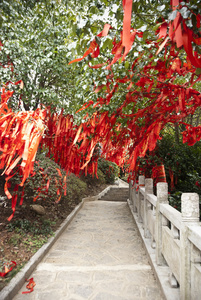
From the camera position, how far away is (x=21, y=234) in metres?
5.04

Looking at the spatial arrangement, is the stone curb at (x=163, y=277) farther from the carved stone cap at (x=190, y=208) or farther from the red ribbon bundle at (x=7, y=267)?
the red ribbon bundle at (x=7, y=267)

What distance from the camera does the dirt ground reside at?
4093 mm

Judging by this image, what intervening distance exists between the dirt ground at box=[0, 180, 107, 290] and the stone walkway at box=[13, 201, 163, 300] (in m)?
0.32

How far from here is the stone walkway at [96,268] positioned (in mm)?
3439

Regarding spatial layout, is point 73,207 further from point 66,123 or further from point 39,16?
point 39,16

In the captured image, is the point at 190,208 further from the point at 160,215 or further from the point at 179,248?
the point at 160,215

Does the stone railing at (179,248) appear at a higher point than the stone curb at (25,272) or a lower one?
higher

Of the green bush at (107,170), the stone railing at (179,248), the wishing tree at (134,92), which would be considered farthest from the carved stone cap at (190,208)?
the green bush at (107,170)

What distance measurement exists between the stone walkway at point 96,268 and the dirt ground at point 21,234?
32 centimetres

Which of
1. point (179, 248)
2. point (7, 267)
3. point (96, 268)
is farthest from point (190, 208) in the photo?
point (7, 267)

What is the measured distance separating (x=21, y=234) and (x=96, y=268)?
1.85 meters

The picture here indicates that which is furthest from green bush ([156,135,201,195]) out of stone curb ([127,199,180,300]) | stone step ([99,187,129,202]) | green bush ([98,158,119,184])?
green bush ([98,158,119,184])

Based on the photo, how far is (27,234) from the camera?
5156 mm

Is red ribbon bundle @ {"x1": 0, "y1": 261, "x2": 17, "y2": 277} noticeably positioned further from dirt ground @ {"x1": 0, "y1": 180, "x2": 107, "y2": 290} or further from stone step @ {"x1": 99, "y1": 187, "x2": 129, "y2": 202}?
stone step @ {"x1": 99, "y1": 187, "x2": 129, "y2": 202}
